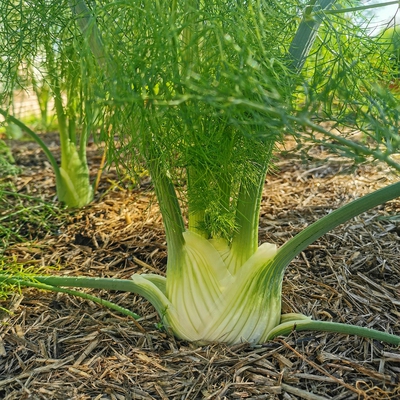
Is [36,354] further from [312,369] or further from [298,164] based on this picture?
[298,164]

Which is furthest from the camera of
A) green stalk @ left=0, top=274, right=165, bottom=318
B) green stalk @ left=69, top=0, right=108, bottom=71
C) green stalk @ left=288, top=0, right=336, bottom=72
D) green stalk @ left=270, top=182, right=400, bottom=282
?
green stalk @ left=0, top=274, right=165, bottom=318

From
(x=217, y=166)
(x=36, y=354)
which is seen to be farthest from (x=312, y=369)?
(x=36, y=354)

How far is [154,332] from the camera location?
168 cm

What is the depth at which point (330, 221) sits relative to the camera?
4.63 ft

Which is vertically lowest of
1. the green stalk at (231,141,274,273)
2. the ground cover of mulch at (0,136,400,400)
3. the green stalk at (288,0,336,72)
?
the ground cover of mulch at (0,136,400,400)

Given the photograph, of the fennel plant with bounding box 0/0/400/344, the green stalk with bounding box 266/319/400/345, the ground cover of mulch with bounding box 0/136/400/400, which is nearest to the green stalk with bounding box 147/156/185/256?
the fennel plant with bounding box 0/0/400/344

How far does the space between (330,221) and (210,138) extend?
370 millimetres

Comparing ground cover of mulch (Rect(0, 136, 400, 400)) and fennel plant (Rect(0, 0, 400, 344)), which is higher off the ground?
fennel plant (Rect(0, 0, 400, 344))

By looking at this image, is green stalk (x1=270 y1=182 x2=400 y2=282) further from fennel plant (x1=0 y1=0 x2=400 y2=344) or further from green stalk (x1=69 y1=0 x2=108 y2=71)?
green stalk (x1=69 y1=0 x2=108 y2=71)

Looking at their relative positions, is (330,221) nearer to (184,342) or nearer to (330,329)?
(330,329)

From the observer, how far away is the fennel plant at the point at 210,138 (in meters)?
1.29

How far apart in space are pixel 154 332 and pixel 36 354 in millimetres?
351

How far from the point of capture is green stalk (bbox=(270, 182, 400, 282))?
129 cm

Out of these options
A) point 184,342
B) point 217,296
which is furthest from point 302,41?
point 184,342
